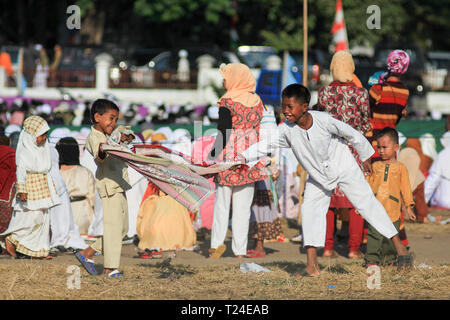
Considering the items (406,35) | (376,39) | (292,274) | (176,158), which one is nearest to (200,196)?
(176,158)

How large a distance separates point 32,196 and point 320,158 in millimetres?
2901

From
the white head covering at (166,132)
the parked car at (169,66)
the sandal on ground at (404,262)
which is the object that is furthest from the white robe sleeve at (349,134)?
the parked car at (169,66)

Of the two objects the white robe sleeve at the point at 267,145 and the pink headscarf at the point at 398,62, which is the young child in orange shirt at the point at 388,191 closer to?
the pink headscarf at the point at 398,62

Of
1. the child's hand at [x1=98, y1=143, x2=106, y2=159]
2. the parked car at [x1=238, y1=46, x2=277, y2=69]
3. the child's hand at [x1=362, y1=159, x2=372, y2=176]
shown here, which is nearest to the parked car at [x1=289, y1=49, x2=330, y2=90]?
the parked car at [x1=238, y1=46, x2=277, y2=69]

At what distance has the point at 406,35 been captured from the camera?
120 feet

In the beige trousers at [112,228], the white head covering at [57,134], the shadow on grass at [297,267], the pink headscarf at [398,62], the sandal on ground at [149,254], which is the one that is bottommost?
the sandal on ground at [149,254]

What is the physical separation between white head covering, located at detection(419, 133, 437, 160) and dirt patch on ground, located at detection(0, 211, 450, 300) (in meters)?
3.50

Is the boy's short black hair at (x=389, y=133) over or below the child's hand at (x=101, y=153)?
over

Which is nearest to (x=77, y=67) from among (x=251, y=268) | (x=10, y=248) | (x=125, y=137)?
(x=10, y=248)

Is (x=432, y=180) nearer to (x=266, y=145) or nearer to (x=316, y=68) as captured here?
(x=266, y=145)

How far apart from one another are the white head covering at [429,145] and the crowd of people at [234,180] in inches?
105

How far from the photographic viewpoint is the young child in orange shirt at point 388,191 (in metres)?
7.93

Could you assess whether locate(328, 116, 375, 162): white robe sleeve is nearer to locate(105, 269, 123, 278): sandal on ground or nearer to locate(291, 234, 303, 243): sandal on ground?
locate(105, 269, 123, 278): sandal on ground

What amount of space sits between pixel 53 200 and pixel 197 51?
66.1 feet
